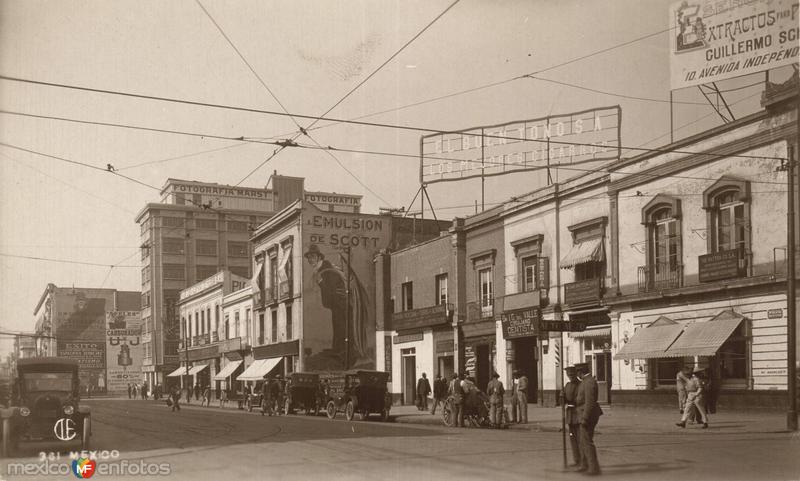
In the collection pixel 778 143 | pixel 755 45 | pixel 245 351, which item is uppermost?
pixel 755 45

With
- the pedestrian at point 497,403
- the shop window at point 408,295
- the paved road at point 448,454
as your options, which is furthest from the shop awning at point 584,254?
the shop window at point 408,295

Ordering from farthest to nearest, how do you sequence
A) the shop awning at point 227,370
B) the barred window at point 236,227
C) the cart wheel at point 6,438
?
the barred window at point 236,227, the shop awning at point 227,370, the cart wheel at point 6,438

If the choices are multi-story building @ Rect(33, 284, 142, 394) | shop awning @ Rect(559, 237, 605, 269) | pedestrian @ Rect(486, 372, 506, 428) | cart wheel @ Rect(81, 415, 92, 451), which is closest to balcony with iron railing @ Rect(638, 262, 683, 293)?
shop awning @ Rect(559, 237, 605, 269)

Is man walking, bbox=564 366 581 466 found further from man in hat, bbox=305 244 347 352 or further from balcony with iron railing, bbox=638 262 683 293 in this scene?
man in hat, bbox=305 244 347 352

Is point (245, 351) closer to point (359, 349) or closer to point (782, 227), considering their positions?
point (359, 349)

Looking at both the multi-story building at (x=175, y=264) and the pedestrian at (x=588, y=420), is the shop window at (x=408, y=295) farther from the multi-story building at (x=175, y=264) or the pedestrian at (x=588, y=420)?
the multi-story building at (x=175, y=264)

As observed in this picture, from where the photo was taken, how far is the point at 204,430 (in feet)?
76.0

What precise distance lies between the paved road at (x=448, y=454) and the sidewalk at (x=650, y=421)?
1.19 feet

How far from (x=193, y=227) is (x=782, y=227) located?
217 ft

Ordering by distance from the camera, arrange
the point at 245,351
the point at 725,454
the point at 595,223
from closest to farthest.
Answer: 1. the point at 725,454
2. the point at 595,223
3. the point at 245,351

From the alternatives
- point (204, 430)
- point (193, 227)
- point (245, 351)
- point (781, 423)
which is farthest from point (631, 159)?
point (193, 227)

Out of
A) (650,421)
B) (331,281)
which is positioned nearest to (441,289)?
(331,281)

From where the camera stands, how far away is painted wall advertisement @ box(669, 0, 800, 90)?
900 inches

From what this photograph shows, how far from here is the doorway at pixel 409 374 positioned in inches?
1684
